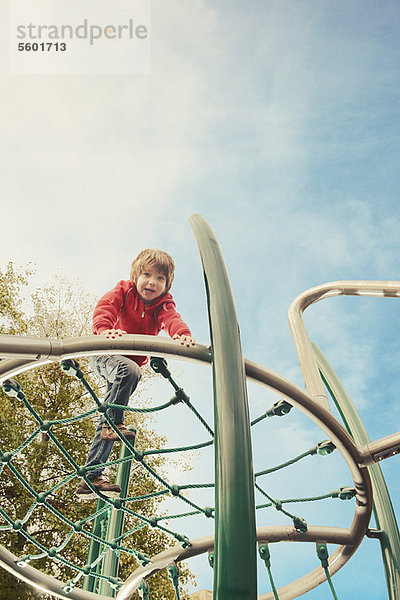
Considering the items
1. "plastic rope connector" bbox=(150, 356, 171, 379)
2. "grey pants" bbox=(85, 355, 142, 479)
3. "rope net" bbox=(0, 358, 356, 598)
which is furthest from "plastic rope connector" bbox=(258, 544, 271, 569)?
"plastic rope connector" bbox=(150, 356, 171, 379)

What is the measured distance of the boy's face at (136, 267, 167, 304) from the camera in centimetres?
290

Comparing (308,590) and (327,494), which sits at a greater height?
(327,494)

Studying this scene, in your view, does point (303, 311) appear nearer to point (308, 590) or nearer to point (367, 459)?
point (367, 459)

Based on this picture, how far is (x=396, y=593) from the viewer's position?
2.60m

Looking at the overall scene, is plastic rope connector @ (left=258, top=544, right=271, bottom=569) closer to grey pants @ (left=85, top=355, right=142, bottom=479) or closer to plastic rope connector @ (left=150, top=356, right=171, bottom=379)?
grey pants @ (left=85, top=355, right=142, bottom=479)

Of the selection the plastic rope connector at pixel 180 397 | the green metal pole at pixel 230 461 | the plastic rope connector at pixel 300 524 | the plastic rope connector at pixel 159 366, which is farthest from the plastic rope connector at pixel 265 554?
the green metal pole at pixel 230 461

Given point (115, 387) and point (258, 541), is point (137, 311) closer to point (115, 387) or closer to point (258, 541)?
point (115, 387)

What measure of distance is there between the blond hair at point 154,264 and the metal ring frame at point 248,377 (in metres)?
1.09

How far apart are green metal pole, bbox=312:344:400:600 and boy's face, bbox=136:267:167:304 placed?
1139 millimetres

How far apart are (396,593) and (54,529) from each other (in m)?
6.97

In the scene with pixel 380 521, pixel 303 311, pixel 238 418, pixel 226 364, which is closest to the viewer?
pixel 238 418

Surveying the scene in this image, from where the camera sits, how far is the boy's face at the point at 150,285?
2898 mm

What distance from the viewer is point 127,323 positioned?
114 inches

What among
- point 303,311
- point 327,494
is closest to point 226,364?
point 327,494
